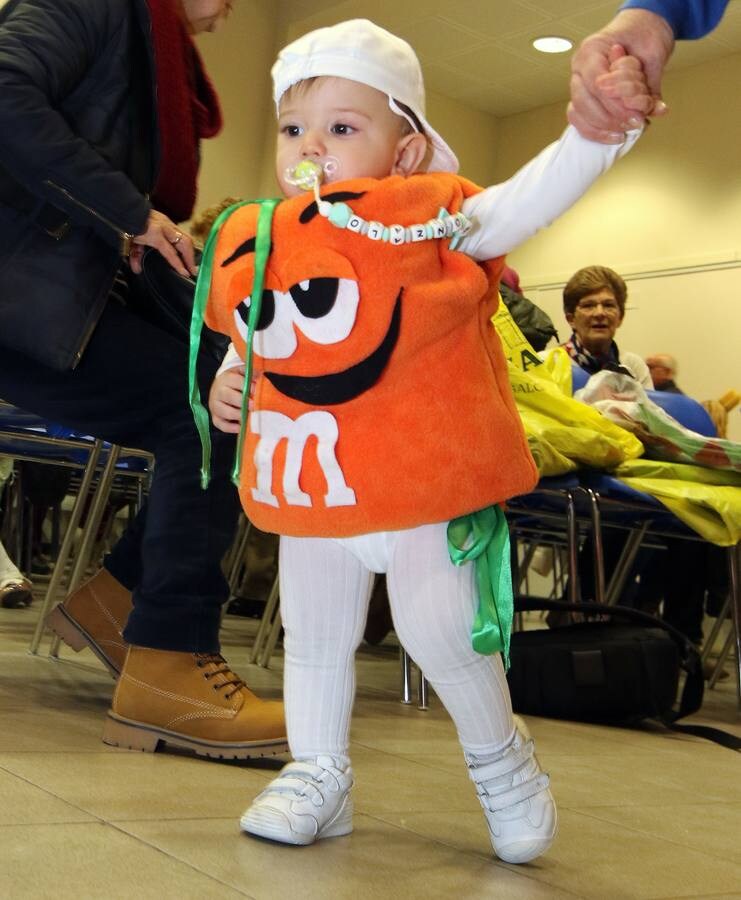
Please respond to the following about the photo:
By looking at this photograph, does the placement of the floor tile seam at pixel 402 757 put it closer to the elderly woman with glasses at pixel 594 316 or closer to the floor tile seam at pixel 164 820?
the floor tile seam at pixel 164 820

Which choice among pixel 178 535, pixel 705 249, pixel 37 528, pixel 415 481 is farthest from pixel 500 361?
pixel 705 249

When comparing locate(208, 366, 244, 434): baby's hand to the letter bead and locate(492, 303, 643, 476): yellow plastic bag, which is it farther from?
locate(492, 303, 643, 476): yellow plastic bag

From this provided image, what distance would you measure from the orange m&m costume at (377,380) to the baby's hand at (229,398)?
0.21 ft

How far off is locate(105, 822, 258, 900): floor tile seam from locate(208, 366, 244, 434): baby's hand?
438mm

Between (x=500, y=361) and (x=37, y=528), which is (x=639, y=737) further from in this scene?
(x=37, y=528)

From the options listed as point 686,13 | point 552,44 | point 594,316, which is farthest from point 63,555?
point 552,44

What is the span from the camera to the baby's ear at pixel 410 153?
132 centimetres

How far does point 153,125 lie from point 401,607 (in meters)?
0.97

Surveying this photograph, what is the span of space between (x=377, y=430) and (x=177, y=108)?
85cm

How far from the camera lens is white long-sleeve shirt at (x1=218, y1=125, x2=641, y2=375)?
110cm

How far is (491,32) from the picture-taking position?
6652mm

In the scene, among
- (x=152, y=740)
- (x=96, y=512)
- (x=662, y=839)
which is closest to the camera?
(x=662, y=839)

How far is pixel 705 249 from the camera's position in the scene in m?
6.85

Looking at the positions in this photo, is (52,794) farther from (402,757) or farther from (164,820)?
(402,757)
